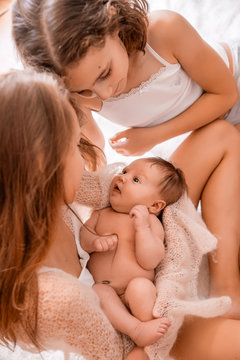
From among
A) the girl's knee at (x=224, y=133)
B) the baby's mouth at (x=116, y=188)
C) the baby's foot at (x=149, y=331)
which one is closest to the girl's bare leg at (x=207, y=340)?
the baby's foot at (x=149, y=331)

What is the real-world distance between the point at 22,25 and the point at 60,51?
110 millimetres

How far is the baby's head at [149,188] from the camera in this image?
1065 millimetres

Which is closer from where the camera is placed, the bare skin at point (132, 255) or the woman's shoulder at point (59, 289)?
the woman's shoulder at point (59, 289)

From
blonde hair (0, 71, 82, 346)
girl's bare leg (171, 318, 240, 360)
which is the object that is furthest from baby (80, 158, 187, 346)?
blonde hair (0, 71, 82, 346)

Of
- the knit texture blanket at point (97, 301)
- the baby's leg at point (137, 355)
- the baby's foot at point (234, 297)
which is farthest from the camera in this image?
the baby's foot at point (234, 297)

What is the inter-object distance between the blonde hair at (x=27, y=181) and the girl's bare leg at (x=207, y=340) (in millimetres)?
341

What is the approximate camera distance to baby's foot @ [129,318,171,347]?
882mm

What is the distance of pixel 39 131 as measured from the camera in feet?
2.27

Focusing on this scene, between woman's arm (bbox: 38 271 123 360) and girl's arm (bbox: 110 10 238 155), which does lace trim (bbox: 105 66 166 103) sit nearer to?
girl's arm (bbox: 110 10 238 155)

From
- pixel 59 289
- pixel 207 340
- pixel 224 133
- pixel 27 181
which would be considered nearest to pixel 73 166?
pixel 27 181

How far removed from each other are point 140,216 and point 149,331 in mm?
249

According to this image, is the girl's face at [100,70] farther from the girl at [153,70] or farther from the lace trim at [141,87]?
the lace trim at [141,87]

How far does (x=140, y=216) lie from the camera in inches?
39.9

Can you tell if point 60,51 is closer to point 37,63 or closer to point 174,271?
point 37,63
